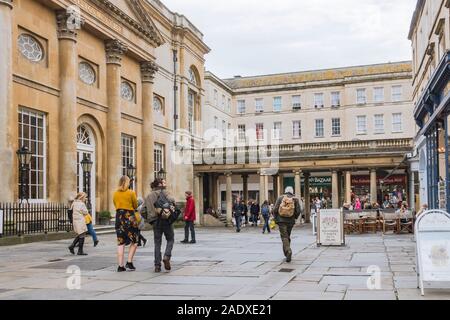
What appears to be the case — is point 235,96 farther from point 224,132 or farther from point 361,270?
point 361,270

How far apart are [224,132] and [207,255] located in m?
46.5

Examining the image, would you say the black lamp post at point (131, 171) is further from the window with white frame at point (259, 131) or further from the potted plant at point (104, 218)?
the window with white frame at point (259, 131)

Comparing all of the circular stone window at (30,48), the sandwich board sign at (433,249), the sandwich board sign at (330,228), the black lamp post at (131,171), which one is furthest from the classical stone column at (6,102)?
the sandwich board sign at (433,249)

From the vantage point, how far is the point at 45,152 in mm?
22578

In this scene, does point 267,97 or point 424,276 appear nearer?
point 424,276

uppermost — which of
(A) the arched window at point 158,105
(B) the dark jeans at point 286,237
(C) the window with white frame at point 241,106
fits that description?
(C) the window with white frame at point 241,106

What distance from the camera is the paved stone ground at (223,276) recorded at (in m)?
7.96

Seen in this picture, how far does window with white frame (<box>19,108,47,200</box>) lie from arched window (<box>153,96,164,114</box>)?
13196mm

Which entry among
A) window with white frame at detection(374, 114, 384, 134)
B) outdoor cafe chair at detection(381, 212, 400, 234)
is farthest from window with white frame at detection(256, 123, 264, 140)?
outdoor cafe chair at detection(381, 212, 400, 234)

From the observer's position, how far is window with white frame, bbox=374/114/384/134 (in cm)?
5878

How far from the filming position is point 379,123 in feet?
193

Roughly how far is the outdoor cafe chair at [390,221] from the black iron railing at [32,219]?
515 inches

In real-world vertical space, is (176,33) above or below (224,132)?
above

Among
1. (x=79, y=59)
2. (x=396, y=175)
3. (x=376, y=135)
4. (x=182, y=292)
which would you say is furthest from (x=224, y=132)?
(x=182, y=292)
